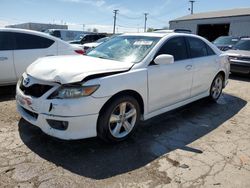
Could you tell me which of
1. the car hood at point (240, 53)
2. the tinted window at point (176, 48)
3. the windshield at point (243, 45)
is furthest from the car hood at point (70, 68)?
the windshield at point (243, 45)

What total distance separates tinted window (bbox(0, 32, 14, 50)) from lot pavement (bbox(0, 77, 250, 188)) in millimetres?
1648

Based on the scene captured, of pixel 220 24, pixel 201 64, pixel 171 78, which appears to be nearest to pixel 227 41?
pixel 201 64

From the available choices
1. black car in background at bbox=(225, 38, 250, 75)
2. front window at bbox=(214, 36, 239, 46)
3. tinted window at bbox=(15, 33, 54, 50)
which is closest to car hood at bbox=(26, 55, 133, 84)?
tinted window at bbox=(15, 33, 54, 50)

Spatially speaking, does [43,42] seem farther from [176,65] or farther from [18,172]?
[18,172]

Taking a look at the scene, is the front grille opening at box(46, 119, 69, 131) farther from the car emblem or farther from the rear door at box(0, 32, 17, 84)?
the rear door at box(0, 32, 17, 84)

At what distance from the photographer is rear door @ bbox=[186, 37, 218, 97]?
16.7 ft

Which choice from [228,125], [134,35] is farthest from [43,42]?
[228,125]

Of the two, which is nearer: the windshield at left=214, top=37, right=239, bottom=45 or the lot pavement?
the lot pavement

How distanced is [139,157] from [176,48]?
2.19 meters

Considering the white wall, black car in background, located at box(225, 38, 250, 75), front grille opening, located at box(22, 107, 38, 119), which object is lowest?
front grille opening, located at box(22, 107, 38, 119)

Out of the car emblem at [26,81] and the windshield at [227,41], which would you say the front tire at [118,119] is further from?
the windshield at [227,41]

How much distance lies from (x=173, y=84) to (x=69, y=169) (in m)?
2.26

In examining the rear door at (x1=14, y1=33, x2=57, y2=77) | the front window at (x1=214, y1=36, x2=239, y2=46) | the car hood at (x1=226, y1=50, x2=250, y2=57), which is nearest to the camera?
the rear door at (x1=14, y1=33, x2=57, y2=77)

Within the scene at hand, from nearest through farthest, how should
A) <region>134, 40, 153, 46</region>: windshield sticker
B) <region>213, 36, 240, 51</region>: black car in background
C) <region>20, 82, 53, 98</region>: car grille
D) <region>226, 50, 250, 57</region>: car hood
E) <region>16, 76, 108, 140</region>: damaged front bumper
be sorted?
<region>16, 76, 108, 140</region>: damaged front bumper < <region>20, 82, 53, 98</region>: car grille < <region>134, 40, 153, 46</region>: windshield sticker < <region>226, 50, 250, 57</region>: car hood < <region>213, 36, 240, 51</region>: black car in background
